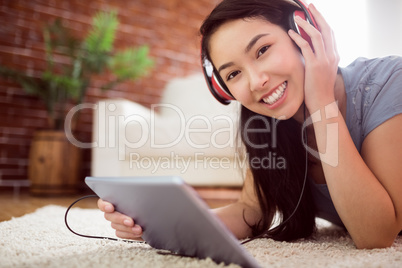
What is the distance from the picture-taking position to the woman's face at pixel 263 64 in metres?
0.79

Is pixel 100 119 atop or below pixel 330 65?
below

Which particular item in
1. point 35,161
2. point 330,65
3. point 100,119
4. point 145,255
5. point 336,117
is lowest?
point 35,161

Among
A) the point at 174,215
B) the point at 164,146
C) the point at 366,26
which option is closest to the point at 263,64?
the point at 174,215

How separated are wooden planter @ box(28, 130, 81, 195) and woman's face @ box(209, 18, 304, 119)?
1.79 meters

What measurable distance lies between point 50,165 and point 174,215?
6.43ft

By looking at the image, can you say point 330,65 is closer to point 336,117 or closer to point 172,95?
point 336,117

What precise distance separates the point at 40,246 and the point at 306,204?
653 millimetres

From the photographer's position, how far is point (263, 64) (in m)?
0.79

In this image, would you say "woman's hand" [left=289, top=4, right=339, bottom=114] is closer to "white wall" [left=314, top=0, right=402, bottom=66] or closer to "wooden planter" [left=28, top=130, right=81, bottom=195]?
"wooden planter" [left=28, top=130, right=81, bottom=195]

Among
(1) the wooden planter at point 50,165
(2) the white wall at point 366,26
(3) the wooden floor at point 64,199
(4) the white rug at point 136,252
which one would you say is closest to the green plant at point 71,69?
(1) the wooden planter at point 50,165

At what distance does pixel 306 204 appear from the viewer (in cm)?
93

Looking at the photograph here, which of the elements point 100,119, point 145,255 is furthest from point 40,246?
point 100,119

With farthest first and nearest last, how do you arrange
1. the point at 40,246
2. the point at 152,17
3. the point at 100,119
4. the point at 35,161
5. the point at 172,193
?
the point at 152,17
the point at 35,161
the point at 100,119
the point at 40,246
the point at 172,193

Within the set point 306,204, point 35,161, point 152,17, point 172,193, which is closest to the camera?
point 172,193
